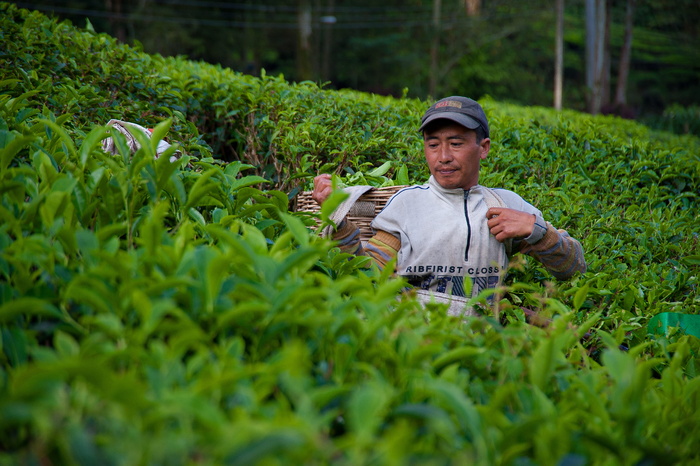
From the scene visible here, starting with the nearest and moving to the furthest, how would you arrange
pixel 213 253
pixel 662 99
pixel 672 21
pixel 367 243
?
pixel 213 253
pixel 367 243
pixel 672 21
pixel 662 99

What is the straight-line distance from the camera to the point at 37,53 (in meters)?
4.01

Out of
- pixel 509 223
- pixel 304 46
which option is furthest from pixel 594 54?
pixel 509 223

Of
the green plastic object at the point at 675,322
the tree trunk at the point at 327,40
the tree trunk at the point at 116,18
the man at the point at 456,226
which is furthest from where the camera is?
the tree trunk at the point at 327,40

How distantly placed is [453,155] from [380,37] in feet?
100

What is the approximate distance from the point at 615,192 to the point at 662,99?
44520 mm

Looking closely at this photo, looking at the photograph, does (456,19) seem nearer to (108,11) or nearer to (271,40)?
(271,40)

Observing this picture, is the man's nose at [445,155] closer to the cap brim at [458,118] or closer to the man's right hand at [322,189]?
the cap brim at [458,118]

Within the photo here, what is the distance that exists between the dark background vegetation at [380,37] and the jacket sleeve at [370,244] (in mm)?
21604

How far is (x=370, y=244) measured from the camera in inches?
118

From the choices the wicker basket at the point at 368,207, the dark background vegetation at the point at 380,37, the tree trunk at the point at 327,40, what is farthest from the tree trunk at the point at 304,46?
the wicker basket at the point at 368,207

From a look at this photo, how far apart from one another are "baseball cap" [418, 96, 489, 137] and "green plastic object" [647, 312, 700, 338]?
116 cm

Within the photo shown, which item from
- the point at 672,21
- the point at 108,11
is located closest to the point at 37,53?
the point at 108,11

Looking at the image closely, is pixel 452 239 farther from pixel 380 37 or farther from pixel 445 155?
pixel 380 37

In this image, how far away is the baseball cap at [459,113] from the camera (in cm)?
298
